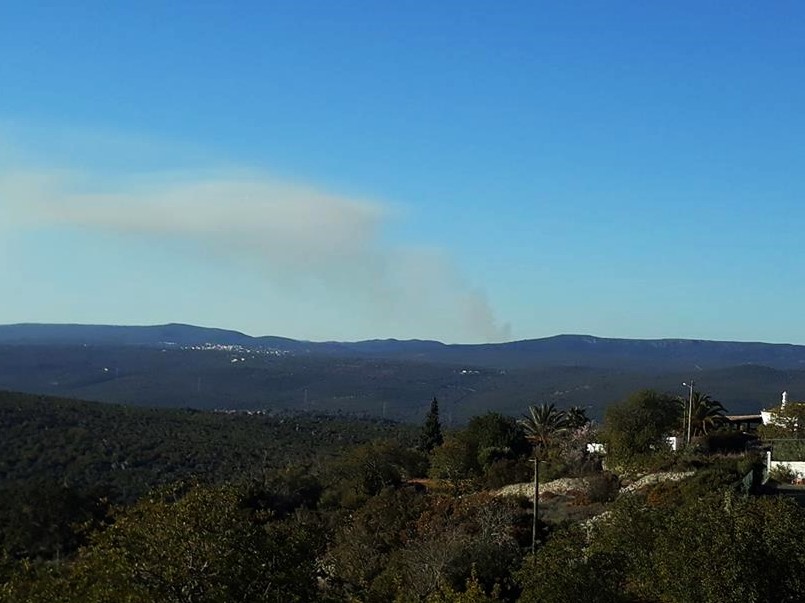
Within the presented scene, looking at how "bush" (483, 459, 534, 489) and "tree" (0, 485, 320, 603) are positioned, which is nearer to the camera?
"tree" (0, 485, 320, 603)

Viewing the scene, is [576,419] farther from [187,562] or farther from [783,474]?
[187,562]

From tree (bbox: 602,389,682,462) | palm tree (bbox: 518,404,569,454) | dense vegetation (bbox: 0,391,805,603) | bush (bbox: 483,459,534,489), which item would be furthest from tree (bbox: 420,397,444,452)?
tree (bbox: 602,389,682,462)

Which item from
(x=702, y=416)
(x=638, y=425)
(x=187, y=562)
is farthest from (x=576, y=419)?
(x=187, y=562)

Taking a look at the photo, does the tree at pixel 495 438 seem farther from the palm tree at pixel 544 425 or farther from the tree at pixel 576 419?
the tree at pixel 576 419

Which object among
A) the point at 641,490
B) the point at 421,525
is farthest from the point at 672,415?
the point at 421,525

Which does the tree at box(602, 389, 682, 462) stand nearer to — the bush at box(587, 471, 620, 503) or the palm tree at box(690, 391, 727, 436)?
the palm tree at box(690, 391, 727, 436)
